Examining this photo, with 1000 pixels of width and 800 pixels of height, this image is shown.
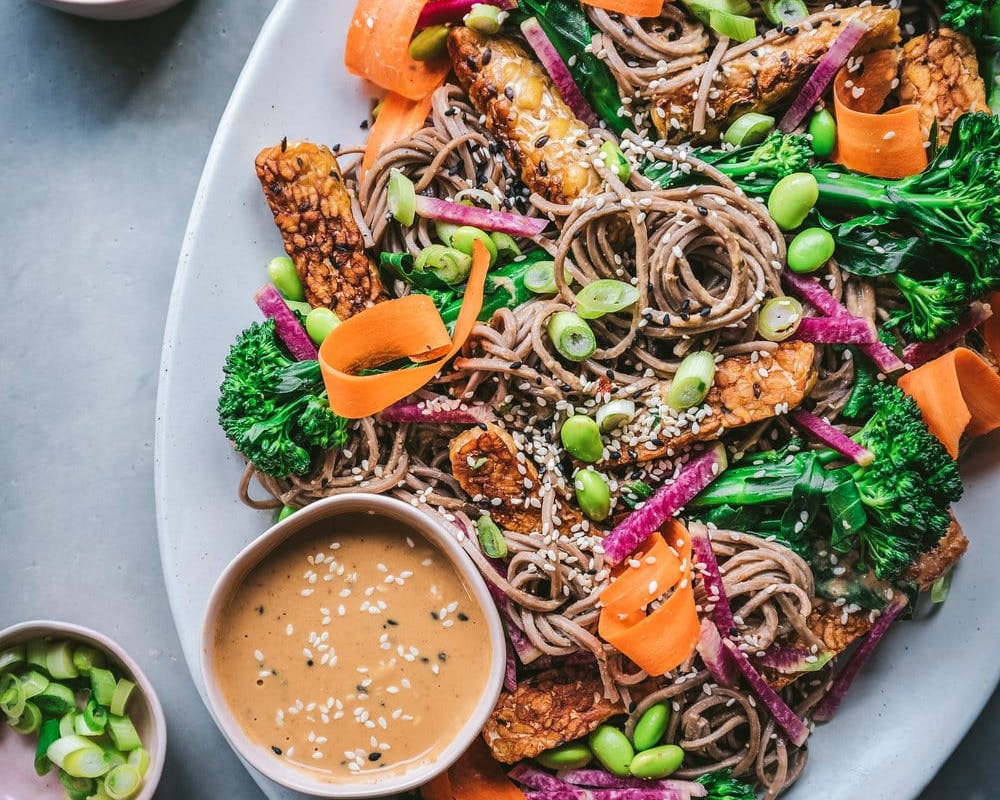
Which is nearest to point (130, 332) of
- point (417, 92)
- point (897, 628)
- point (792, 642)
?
point (417, 92)

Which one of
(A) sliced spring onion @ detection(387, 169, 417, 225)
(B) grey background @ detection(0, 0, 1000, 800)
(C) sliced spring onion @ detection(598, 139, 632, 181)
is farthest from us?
(B) grey background @ detection(0, 0, 1000, 800)

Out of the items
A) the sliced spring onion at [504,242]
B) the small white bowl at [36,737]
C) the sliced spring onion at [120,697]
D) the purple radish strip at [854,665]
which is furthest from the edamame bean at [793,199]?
the sliced spring onion at [120,697]

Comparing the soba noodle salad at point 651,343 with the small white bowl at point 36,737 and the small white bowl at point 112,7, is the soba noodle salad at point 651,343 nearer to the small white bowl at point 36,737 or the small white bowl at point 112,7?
the small white bowl at point 36,737

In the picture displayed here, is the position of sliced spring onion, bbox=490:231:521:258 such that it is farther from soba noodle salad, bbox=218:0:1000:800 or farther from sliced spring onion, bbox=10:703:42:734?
sliced spring onion, bbox=10:703:42:734

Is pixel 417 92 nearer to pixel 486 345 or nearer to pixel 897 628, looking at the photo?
pixel 486 345

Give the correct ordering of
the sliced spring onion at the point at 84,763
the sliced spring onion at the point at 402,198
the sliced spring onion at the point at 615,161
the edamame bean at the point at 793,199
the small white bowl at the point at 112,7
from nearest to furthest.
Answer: the edamame bean at the point at 793,199, the sliced spring onion at the point at 615,161, the sliced spring onion at the point at 402,198, the sliced spring onion at the point at 84,763, the small white bowl at the point at 112,7

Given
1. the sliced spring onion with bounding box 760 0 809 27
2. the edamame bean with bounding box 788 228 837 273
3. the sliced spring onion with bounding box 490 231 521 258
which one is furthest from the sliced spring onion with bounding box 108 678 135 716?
the sliced spring onion with bounding box 760 0 809 27
